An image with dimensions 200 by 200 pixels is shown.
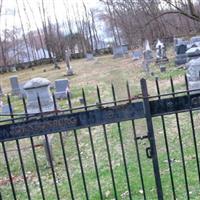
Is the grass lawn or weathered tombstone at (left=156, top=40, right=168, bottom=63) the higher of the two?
weathered tombstone at (left=156, top=40, right=168, bottom=63)

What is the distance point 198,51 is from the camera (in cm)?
1437

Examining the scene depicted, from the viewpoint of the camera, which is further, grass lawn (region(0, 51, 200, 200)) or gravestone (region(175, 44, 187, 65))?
gravestone (region(175, 44, 187, 65))

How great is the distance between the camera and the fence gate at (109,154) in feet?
10.8

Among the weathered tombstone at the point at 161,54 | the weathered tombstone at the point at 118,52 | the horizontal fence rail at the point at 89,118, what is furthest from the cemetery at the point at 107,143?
the weathered tombstone at the point at 118,52

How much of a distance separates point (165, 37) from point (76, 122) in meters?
36.0

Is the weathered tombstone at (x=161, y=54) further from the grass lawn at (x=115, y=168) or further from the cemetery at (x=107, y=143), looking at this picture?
the grass lawn at (x=115, y=168)

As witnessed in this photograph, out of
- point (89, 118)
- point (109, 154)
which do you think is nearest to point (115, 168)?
point (109, 154)

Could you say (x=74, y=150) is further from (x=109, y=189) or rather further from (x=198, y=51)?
(x=198, y=51)

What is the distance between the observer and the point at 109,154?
3.70 meters

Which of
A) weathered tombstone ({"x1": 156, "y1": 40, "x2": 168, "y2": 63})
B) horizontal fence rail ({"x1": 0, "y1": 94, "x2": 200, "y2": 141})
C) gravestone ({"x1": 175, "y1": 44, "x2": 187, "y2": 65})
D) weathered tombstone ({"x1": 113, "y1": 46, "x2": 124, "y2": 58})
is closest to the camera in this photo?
horizontal fence rail ({"x1": 0, "y1": 94, "x2": 200, "y2": 141})

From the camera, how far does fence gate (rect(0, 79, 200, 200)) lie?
3.30 m

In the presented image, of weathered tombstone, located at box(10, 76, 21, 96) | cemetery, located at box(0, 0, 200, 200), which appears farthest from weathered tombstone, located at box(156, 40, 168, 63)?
weathered tombstone, located at box(10, 76, 21, 96)

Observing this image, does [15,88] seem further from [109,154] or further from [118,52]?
[118,52]

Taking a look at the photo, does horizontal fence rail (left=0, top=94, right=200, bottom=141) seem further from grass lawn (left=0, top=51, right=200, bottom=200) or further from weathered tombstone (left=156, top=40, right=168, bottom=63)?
weathered tombstone (left=156, top=40, right=168, bottom=63)
